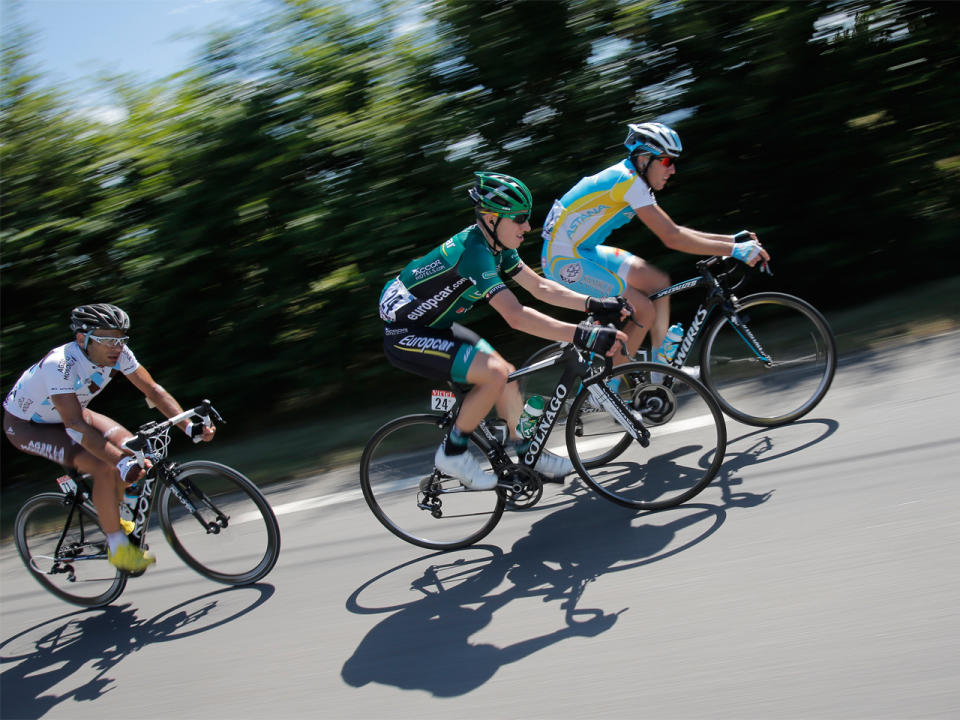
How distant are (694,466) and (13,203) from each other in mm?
6558

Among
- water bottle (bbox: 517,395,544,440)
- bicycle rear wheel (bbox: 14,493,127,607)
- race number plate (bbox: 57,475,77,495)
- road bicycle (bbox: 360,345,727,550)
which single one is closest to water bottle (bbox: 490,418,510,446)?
road bicycle (bbox: 360,345,727,550)

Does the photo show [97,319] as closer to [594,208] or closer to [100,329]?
[100,329]

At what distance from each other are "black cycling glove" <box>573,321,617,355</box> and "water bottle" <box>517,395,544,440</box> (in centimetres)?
64

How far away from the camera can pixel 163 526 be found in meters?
4.68

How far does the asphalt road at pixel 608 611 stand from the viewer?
3119mm

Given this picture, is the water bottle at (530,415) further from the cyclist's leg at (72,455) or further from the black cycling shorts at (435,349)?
the cyclist's leg at (72,455)

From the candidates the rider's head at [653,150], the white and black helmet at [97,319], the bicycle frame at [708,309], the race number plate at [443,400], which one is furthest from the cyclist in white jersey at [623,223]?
the white and black helmet at [97,319]

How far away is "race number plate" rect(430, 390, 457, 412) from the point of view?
14.7 ft

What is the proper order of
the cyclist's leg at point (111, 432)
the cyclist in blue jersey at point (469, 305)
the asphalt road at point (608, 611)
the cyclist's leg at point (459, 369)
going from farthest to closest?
the cyclist's leg at point (111, 432)
the cyclist's leg at point (459, 369)
the cyclist in blue jersey at point (469, 305)
the asphalt road at point (608, 611)

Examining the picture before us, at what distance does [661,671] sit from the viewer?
10.6 feet

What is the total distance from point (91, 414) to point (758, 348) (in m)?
4.40

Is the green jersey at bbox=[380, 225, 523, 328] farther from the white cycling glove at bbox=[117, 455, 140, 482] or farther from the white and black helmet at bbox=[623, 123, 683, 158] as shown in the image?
the white cycling glove at bbox=[117, 455, 140, 482]

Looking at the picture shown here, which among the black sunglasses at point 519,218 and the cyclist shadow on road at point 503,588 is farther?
the black sunglasses at point 519,218

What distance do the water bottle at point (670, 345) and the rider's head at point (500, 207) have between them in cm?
139
